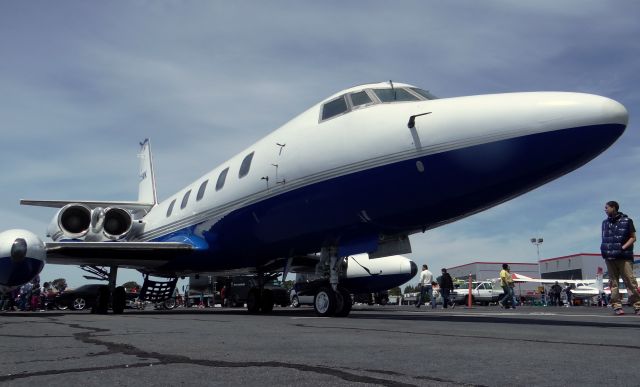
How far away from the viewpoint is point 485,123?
6898mm

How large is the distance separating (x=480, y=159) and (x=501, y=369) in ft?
13.6

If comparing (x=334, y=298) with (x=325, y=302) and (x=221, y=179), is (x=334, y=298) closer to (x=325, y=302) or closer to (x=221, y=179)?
(x=325, y=302)

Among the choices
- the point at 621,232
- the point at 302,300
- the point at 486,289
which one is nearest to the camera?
the point at 621,232

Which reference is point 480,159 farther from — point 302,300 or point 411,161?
point 302,300

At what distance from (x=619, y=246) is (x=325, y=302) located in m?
4.59

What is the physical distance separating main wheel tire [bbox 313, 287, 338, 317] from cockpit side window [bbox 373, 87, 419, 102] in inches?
128

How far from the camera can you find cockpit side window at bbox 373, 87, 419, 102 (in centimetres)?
843

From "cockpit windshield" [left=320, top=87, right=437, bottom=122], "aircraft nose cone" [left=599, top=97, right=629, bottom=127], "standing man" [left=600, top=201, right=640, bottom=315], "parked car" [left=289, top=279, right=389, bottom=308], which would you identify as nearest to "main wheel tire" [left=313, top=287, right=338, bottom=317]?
"parked car" [left=289, top=279, right=389, bottom=308]

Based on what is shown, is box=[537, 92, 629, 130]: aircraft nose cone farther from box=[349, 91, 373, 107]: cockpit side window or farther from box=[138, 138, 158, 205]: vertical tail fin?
box=[138, 138, 158, 205]: vertical tail fin

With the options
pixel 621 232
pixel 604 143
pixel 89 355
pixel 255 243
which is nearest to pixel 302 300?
pixel 255 243

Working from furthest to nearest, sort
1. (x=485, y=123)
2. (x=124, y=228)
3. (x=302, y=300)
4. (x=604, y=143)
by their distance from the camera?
1. (x=302, y=300)
2. (x=124, y=228)
3. (x=485, y=123)
4. (x=604, y=143)

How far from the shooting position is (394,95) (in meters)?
→ 8.59

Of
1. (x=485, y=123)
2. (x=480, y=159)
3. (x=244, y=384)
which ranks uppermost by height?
(x=485, y=123)

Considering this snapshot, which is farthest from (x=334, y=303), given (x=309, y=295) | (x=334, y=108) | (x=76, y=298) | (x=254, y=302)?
(x=76, y=298)
